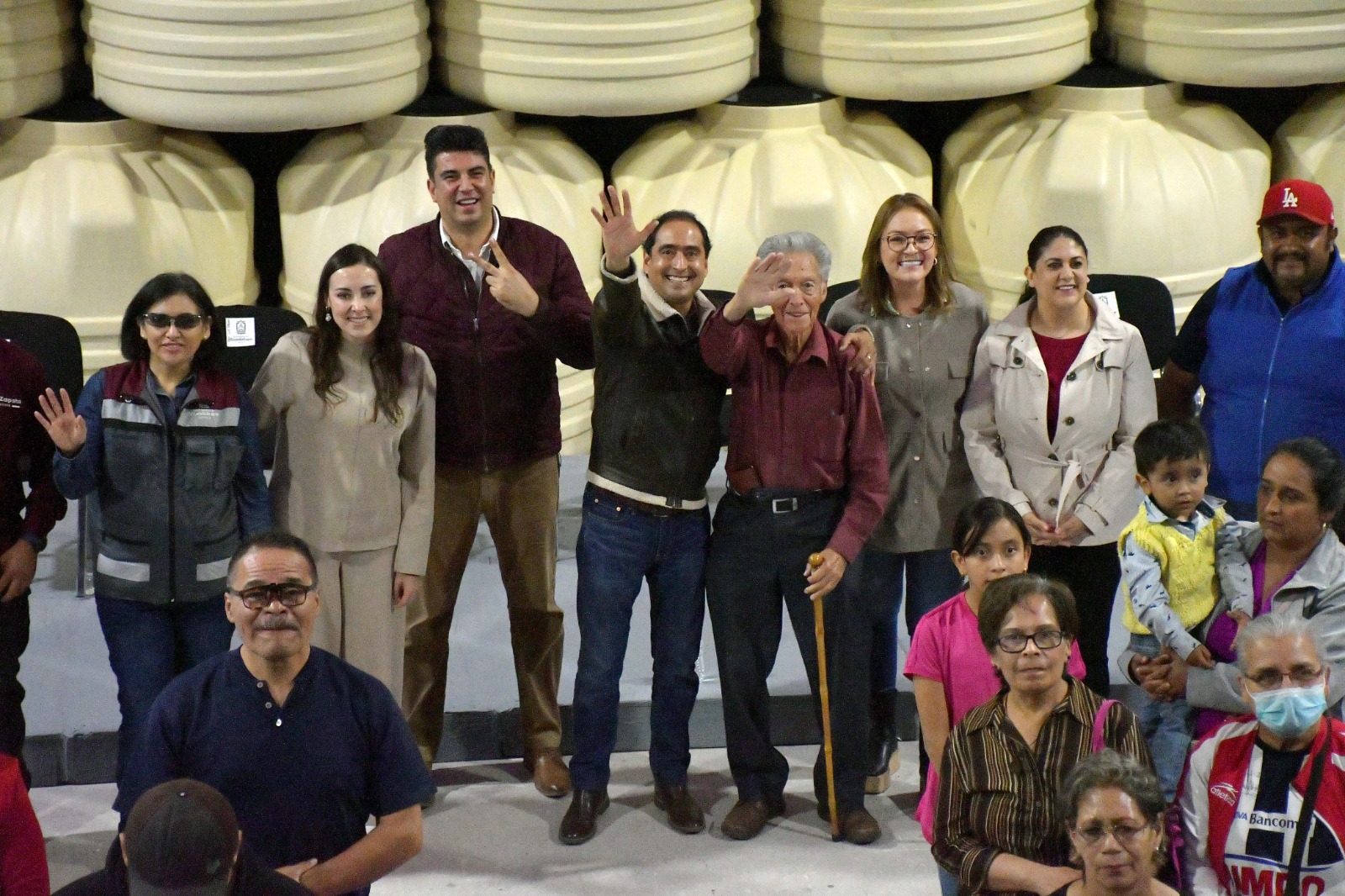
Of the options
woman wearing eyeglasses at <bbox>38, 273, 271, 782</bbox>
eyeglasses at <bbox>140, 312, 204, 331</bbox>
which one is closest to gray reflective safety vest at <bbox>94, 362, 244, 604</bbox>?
woman wearing eyeglasses at <bbox>38, 273, 271, 782</bbox>

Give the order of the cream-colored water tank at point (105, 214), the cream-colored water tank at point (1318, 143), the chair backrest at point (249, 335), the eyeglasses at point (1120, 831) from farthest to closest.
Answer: the cream-colored water tank at point (1318, 143), the cream-colored water tank at point (105, 214), the chair backrest at point (249, 335), the eyeglasses at point (1120, 831)

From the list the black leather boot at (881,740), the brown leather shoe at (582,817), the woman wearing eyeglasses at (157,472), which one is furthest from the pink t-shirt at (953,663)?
the woman wearing eyeglasses at (157,472)

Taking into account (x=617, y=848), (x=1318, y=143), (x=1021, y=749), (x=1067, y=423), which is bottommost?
(x=617, y=848)

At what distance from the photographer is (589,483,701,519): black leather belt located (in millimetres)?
3914

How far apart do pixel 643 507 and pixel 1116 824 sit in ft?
4.67

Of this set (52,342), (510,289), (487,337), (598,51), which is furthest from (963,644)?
(52,342)

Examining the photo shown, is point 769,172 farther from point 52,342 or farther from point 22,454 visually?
point 22,454

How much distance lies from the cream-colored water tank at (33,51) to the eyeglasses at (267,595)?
2556 mm

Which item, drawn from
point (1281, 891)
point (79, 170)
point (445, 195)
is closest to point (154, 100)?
point (79, 170)

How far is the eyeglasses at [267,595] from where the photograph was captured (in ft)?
9.59

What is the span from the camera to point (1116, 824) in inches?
108

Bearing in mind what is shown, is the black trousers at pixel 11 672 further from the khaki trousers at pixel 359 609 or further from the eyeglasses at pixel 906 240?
the eyeglasses at pixel 906 240

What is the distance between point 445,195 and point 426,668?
1.05 m

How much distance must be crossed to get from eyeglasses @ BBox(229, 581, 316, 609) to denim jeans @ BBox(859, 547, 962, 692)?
146 cm
